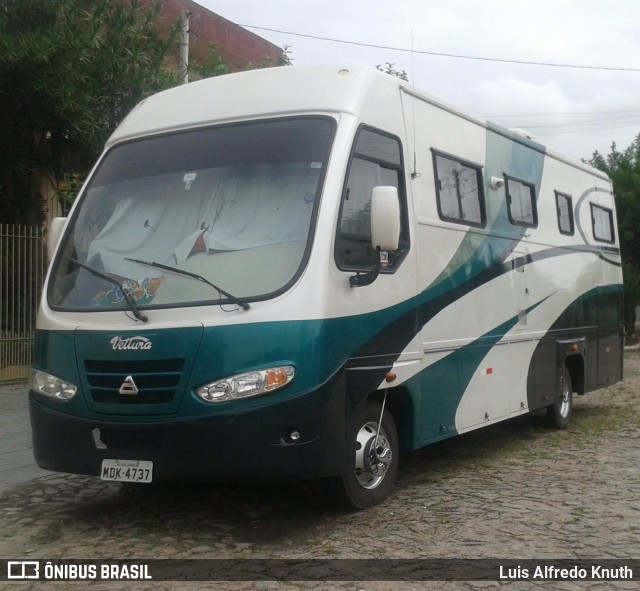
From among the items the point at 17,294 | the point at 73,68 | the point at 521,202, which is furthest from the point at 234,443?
the point at 73,68

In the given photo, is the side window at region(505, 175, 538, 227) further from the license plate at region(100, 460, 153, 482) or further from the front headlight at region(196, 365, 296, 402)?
the license plate at region(100, 460, 153, 482)

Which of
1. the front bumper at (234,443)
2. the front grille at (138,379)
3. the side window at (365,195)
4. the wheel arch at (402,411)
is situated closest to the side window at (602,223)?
the side window at (365,195)

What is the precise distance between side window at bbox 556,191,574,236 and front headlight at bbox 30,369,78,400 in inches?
258

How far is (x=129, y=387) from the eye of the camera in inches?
232

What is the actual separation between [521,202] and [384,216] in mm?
3945

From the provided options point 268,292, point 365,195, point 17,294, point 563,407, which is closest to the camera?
point 268,292

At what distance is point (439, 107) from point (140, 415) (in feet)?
12.7

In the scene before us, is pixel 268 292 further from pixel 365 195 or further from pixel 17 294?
pixel 17 294

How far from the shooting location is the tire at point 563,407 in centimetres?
1062

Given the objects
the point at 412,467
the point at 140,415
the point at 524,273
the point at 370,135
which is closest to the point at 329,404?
the point at 140,415

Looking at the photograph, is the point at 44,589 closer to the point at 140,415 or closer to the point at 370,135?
the point at 140,415

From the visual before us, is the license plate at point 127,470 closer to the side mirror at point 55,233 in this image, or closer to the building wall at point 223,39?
the side mirror at point 55,233

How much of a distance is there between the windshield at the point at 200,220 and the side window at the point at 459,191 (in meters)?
1.66

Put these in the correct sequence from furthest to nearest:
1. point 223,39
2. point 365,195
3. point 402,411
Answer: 1. point 223,39
2. point 402,411
3. point 365,195
